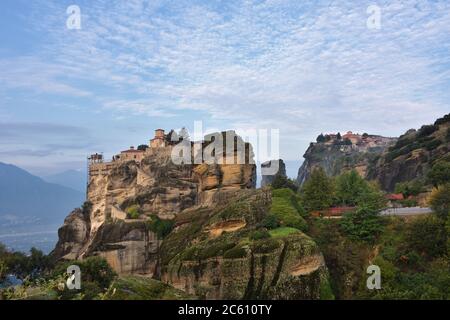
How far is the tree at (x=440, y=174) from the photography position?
3778 centimetres

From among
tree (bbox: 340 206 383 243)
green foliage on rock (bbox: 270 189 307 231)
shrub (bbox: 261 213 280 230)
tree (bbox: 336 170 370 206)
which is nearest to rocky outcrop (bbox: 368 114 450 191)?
tree (bbox: 336 170 370 206)

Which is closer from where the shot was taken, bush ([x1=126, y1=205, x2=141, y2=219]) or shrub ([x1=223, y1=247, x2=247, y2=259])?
shrub ([x1=223, y1=247, x2=247, y2=259])

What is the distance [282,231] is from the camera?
28031mm

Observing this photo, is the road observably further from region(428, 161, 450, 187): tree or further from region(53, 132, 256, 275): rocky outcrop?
region(53, 132, 256, 275): rocky outcrop

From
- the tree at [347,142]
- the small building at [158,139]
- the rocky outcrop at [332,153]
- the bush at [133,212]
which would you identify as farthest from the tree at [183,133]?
the tree at [347,142]

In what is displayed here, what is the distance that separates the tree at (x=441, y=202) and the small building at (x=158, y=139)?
3870cm

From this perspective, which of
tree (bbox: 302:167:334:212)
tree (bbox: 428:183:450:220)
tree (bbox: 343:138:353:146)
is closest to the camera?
tree (bbox: 428:183:450:220)

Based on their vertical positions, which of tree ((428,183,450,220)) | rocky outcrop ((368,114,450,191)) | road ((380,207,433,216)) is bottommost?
road ((380,207,433,216))

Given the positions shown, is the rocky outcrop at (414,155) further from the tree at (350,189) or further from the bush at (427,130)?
the tree at (350,189)

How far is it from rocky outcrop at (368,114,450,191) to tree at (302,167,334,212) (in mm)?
26041

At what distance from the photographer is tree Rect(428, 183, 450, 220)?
28.2 metres

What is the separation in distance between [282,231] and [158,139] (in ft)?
126

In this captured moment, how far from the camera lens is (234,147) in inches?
1791
